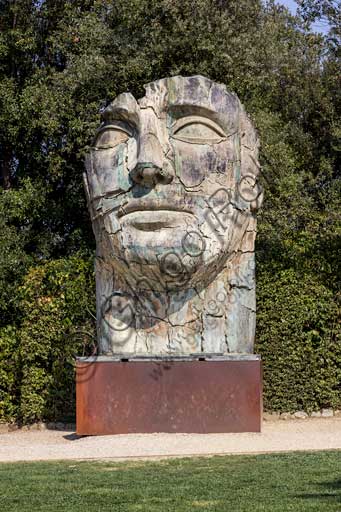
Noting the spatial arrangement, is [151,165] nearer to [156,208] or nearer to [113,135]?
[156,208]

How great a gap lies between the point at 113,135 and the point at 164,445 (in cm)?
428

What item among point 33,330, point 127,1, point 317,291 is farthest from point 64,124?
point 317,291

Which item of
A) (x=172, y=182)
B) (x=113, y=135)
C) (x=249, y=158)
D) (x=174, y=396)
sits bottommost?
(x=174, y=396)

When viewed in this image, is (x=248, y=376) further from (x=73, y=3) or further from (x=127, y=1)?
(x=73, y=3)

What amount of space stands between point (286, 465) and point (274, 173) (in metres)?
9.36

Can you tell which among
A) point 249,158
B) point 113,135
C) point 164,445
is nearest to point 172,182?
point 113,135

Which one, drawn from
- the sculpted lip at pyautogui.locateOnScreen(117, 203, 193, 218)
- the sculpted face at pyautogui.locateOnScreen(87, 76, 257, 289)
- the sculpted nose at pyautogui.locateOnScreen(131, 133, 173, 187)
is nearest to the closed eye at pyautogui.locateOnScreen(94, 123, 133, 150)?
the sculpted face at pyautogui.locateOnScreen(87, 76, 257, 289)

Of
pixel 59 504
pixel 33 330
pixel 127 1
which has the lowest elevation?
pixel 59 504

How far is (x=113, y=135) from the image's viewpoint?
12766mm

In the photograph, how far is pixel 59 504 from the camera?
757cm

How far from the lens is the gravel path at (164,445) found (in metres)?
10.5

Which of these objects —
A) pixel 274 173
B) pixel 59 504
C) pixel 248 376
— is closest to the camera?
pixel 59 504

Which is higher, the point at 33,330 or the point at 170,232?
the point at 170,232

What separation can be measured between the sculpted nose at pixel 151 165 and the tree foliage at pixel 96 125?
10.7 ft
